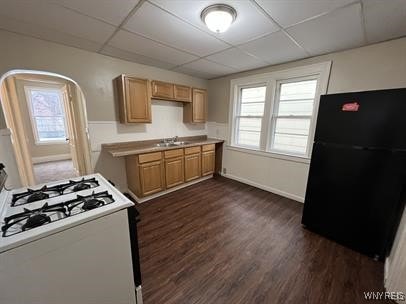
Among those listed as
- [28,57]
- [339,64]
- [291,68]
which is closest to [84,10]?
[28,57]

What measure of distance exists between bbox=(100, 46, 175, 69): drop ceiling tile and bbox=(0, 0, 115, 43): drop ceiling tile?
0.42 meters

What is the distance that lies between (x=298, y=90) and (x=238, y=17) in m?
1.90

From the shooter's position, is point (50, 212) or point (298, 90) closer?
point (50, 212)

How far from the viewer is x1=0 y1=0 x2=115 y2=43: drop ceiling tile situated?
1481mm

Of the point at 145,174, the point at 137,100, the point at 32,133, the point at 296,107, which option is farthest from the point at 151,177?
the point at 32,133

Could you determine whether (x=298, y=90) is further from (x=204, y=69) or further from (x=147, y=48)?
(x=147, y=48)

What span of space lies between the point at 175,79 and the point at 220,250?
3.28 metres

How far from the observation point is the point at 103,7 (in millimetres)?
1506

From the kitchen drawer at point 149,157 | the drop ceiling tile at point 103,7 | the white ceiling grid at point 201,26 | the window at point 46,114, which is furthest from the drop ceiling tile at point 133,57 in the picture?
the window at point 46,114

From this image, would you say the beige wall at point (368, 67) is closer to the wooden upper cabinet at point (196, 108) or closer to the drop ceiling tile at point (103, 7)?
the wooden upper cabinet at point (196, 108)

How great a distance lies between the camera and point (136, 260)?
4.22ft

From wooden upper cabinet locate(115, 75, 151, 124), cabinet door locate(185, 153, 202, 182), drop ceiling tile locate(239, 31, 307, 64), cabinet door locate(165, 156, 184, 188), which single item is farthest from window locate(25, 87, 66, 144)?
drop ceiling tile locate(239, 31, 307, 64)

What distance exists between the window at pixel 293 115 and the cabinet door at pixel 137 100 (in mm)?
2393

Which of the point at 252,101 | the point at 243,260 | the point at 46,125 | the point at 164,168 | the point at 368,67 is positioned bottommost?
the point at 243,260
